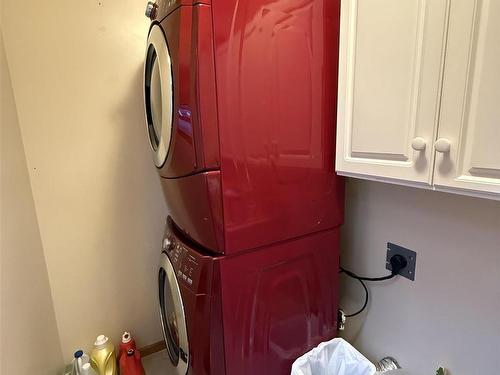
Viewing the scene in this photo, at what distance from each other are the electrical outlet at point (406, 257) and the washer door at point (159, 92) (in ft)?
3.12

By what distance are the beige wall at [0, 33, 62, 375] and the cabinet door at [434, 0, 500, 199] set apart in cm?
136

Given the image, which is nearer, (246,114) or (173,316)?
(246,114)

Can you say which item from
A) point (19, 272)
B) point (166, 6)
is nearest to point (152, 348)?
point (19, 272)

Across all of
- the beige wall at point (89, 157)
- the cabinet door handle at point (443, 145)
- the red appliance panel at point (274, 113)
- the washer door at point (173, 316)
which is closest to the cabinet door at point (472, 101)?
the cabinet door handle at point (443, 145)

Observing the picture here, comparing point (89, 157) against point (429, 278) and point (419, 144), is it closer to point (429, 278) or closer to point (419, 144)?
point (419, 144)

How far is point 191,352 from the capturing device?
104 centimetres

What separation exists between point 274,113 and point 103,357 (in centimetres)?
148

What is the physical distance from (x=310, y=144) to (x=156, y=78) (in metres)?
0.63

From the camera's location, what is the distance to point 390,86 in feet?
2.76

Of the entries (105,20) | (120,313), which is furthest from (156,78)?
(120,313)

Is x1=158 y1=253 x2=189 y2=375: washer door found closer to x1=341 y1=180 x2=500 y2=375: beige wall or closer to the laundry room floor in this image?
the laundry room floor

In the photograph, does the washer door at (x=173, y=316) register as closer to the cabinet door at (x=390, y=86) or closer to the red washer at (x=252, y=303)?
the red washer at (x=252, y=303)

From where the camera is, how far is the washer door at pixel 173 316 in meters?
1.11

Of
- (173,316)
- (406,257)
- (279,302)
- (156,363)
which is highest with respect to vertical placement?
(406,257)
